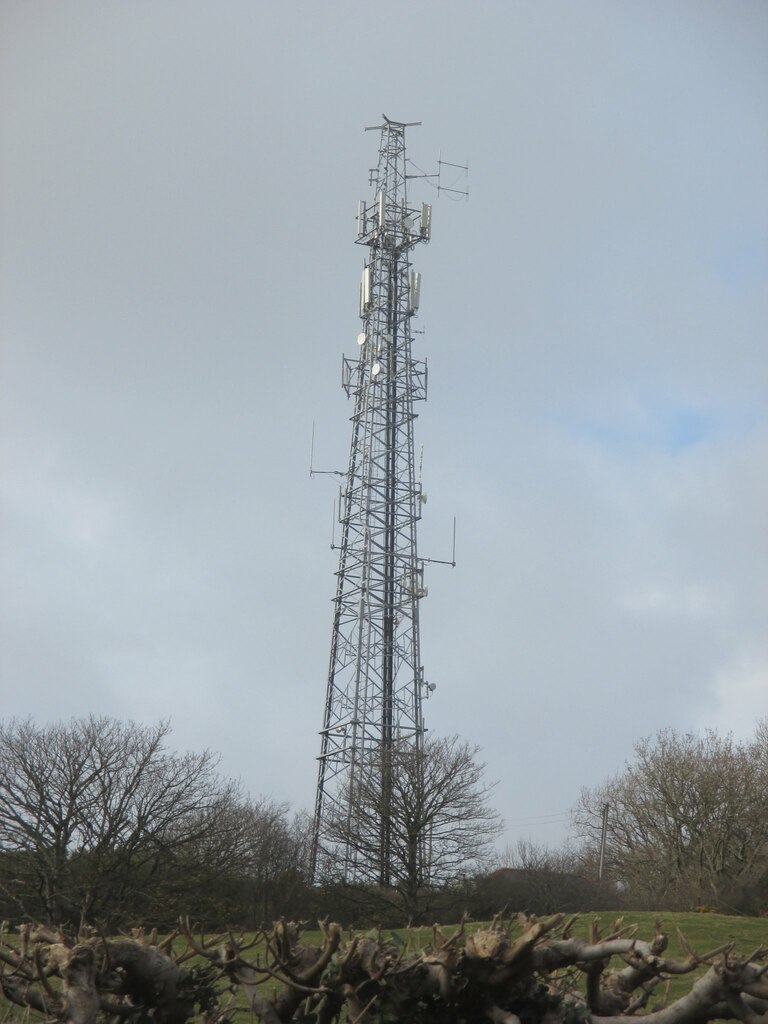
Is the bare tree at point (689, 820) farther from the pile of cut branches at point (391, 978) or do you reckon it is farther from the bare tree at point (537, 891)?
the pile of cut branches at point (391, 978)

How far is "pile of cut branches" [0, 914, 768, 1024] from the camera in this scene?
21.6 feet

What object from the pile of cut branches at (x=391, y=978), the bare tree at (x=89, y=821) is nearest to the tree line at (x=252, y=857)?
the bare tree at (x=89, y=821)

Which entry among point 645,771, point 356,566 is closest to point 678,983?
point 356,566

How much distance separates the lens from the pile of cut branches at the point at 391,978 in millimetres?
6594

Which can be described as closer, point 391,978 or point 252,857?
point 391,978

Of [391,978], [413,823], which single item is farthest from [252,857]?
[391,978]

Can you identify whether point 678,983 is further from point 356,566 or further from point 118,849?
point 356,566

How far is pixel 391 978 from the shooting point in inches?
264

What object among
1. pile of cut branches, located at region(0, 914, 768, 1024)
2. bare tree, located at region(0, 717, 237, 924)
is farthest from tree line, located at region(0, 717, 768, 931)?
pile of cut branches, located at region(0, 914, 768, 1024)

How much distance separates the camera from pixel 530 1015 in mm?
6793

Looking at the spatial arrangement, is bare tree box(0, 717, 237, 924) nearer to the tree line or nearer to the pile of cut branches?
the tree line

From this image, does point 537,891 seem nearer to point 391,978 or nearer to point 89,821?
point 89,821

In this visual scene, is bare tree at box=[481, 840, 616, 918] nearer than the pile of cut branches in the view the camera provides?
No

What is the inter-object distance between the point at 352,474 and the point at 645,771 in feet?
57.1
